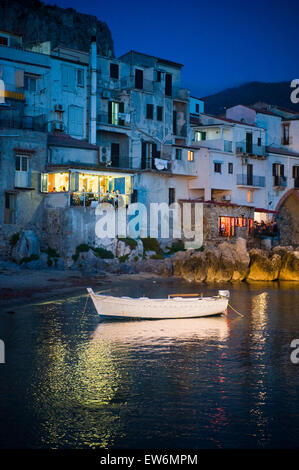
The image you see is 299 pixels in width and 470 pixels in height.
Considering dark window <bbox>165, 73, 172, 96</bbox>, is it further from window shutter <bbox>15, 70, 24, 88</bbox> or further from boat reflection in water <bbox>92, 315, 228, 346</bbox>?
boat reflection in water <bbox>92, 315, 228, 346</bbox>

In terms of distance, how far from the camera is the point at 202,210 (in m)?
53.8

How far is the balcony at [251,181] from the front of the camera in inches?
2402

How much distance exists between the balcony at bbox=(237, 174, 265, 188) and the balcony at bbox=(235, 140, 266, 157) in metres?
A: 2.73

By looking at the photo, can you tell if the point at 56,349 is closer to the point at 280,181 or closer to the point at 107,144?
the point at 107,144

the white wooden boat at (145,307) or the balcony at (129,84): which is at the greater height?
the balcony at (129,84)

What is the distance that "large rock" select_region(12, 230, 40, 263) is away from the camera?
3959 centimetres

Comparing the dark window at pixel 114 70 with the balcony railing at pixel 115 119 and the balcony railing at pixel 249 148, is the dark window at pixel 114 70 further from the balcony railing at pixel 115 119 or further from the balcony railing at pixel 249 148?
the balcony railing at pixel 249 148

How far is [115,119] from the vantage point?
52438 mm

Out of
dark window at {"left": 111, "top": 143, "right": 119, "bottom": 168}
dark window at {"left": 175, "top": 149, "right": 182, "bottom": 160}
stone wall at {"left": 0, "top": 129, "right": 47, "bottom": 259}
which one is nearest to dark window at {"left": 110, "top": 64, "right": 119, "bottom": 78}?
dark window at {"left": 111, "top": 143, "right": 119, "bottom": 168}

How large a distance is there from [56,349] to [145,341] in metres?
3.70

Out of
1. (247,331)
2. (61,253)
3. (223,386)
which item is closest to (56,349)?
(223,386)

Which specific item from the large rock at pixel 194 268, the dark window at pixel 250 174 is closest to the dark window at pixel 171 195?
the dark window at pixel 250 174

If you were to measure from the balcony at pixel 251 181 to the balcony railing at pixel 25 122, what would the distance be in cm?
2560
